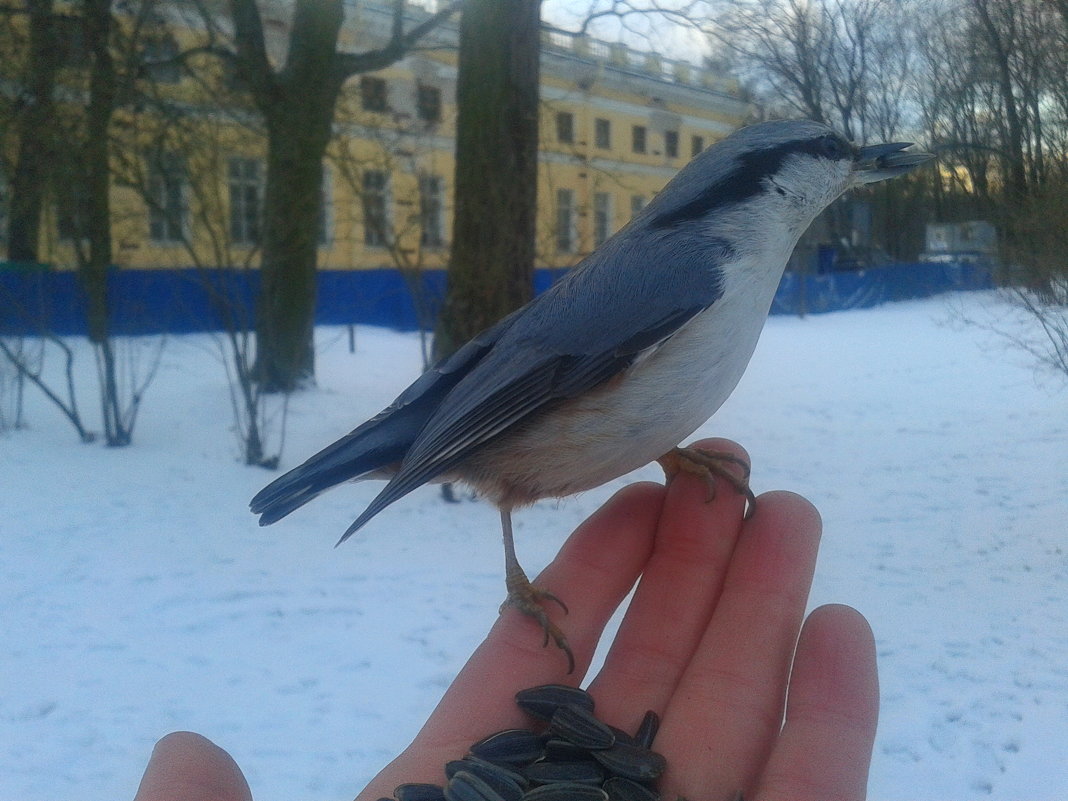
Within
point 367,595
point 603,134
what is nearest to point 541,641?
point 367,595

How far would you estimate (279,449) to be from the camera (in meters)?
5.76

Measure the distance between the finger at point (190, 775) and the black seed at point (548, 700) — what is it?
0.53 m

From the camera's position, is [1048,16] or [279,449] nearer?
[1048,16]

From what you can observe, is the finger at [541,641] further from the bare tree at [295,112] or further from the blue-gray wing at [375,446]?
the bare tree at [295,112]

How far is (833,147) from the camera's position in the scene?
172 cm

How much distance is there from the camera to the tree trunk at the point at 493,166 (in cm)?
467

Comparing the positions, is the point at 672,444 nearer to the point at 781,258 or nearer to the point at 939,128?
the point at 781,258

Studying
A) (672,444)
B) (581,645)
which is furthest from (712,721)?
(672,444)

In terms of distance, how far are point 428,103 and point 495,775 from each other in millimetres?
8993

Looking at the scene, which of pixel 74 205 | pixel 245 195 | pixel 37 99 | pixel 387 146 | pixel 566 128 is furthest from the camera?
pixel 566 128

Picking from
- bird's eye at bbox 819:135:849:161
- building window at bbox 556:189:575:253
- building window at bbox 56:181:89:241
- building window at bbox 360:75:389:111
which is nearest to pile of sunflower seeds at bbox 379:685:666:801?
bird's eye at bbox 819:135:849:161

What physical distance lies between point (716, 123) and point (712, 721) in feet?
18.4

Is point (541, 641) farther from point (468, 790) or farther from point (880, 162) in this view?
point (880, 162)

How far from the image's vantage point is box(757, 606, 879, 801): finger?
1.47m
